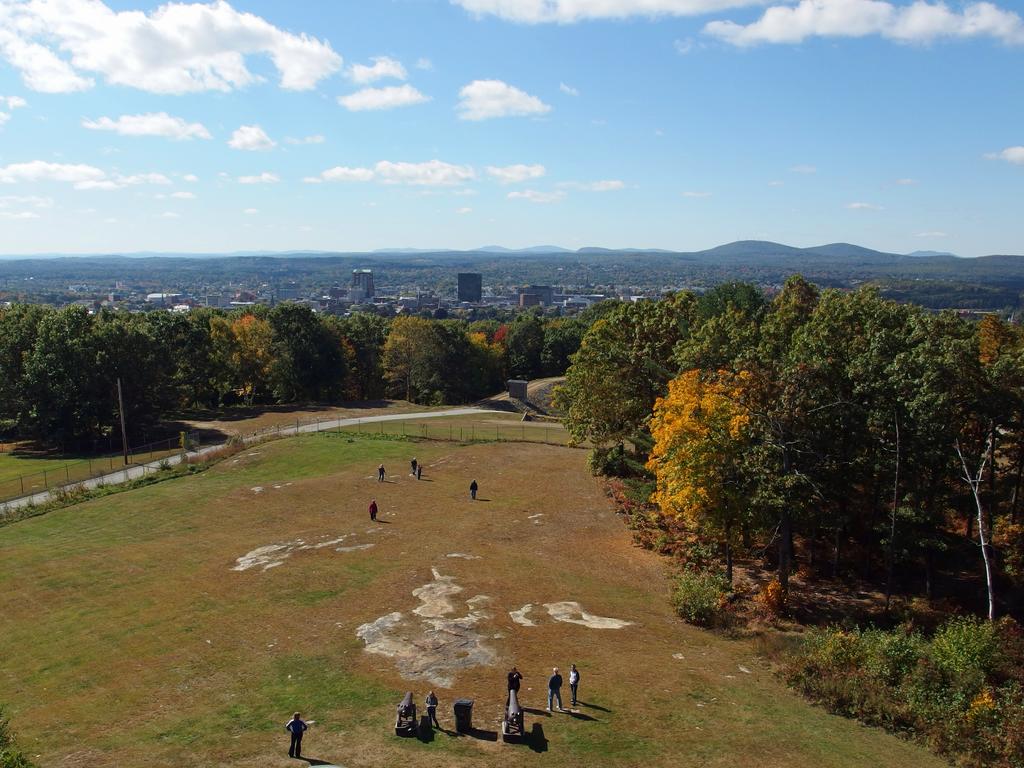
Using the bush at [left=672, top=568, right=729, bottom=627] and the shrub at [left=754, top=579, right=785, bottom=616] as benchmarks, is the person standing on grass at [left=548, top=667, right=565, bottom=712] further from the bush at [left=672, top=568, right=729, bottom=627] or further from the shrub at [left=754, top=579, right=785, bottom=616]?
the shrub at [left=754, top=579, right=785, bottom=616]

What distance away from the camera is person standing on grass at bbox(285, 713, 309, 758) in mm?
18344

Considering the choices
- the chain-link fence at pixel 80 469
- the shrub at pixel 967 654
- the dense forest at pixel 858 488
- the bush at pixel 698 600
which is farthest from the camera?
the chain-link fence at pixel 80 469

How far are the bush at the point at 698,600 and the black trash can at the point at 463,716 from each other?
504 inches

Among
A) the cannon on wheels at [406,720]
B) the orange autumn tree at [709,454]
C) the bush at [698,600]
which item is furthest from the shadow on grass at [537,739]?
the orange autumn tree at [709,454]

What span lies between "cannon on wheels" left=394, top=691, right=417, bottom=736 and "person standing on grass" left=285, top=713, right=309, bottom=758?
2487 millimetres

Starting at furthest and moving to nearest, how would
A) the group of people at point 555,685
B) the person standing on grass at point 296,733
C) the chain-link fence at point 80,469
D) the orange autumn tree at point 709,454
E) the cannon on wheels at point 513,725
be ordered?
the chain-link fence at point 80,469
the orange autumn tree at point 709,454
the group of people at point 555,685
the cannon on wheels at point 513,725
the person standing on grass at point 296,733

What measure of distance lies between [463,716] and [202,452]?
1829 inches

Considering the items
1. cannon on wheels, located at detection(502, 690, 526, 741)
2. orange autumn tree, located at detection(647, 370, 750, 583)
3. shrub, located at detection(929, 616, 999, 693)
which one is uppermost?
orange autumn tree, located at detection(647, 370, 750, 583)

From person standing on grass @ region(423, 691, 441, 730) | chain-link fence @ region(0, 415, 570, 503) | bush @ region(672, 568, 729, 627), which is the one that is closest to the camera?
person standing on grass @ region(423, 691, 441, 730)

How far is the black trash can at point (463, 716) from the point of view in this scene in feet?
65.7

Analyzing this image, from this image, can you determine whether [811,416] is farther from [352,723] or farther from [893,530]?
[352,723]

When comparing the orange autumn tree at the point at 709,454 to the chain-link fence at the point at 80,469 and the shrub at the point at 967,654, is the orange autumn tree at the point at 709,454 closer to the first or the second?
the shrub at the point at 967,654

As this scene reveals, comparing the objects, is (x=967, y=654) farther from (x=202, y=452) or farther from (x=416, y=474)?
(x=202, y=452)

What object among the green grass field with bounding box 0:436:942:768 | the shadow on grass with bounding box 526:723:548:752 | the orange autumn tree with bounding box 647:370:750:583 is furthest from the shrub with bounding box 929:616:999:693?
the shadow on grass with bounding box 526:723:548:752
